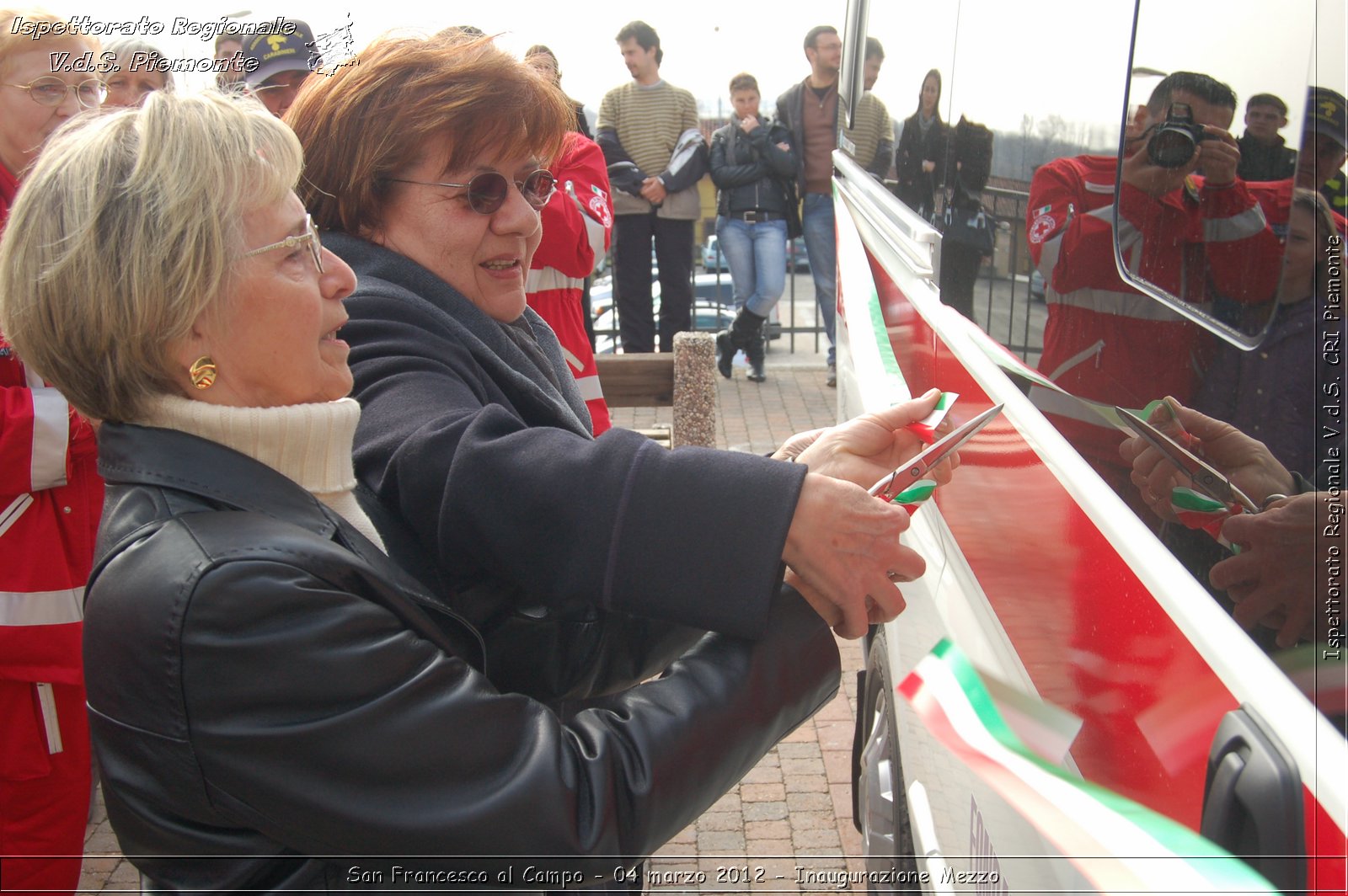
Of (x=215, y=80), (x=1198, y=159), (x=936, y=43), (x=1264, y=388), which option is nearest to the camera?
(x=1264, y=388)

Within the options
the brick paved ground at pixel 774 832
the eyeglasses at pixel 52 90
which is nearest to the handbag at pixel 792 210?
the brick paved ground at pixel 774 832

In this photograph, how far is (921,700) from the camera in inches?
43.1

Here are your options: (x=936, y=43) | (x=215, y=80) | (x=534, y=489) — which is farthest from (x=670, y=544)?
(x=936, y=43)

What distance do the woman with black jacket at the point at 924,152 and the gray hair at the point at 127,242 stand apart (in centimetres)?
143

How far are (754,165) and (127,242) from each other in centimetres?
681

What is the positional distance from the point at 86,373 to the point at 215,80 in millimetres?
497

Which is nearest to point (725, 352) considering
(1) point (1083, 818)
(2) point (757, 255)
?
(2) point (757, 255)

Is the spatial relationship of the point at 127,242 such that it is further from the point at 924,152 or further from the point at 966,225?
the point at 924,152

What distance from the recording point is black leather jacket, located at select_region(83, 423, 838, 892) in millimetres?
1046

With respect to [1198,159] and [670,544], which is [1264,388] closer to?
[1198,159]

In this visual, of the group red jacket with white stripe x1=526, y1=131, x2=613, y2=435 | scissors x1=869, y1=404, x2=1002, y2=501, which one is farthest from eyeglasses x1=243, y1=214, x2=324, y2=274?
red jacket with white stripe x1=526, y1=131, x2=613, y2=435

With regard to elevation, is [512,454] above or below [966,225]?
below

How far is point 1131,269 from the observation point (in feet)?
A: 3.75

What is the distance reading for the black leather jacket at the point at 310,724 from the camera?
1.05 m
